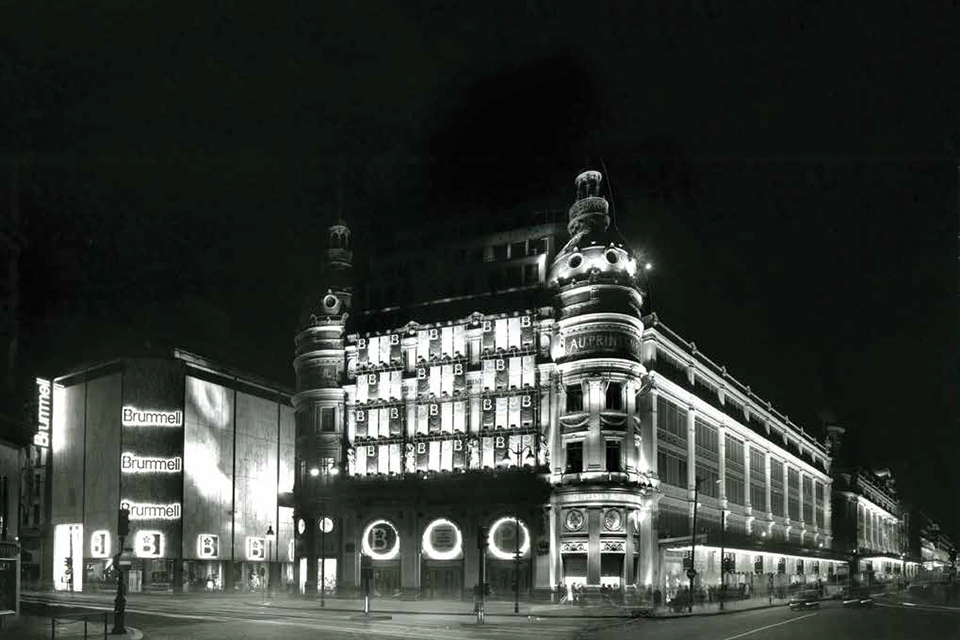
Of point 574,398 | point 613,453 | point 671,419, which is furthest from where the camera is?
point 671,419

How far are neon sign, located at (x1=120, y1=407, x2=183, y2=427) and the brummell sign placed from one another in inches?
1887

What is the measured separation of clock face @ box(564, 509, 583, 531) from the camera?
82.6m

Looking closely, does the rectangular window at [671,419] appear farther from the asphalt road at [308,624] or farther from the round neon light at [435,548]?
the asphalt road at [308,624]

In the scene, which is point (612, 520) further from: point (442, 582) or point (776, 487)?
point (776, 487)

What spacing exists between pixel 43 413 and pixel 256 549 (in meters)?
46.3

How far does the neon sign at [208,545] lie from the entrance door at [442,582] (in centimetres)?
3442

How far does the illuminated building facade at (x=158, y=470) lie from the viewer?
110 m

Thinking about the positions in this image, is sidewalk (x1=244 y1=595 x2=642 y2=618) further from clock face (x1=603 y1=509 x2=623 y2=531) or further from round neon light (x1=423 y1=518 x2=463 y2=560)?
clock face (x1=603 y1=509 x2=623 y2=531)

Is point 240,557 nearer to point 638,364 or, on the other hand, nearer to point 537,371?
point 537,371

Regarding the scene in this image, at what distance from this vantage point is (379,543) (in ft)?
305

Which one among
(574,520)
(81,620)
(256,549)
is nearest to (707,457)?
(574,520)

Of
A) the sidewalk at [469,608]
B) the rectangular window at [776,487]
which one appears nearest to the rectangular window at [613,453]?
the sidewalk at [469,608]

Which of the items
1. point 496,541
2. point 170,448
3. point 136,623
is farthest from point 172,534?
point 136,623

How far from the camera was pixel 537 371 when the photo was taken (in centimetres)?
8844
